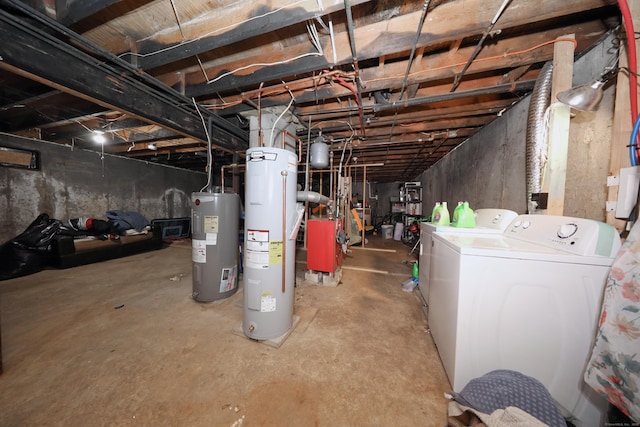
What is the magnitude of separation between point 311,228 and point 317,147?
1137 mm

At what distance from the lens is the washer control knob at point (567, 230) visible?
1.07 m

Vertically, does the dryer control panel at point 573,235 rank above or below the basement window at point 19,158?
below

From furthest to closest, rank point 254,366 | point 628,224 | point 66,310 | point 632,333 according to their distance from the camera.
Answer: point 66,310 → point 254,366 → point 628,224 → point 632,333

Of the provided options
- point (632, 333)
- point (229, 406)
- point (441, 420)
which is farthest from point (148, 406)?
point (632, 333)

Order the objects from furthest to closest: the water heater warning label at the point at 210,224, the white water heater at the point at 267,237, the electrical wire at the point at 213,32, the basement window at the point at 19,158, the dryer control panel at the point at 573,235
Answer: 1. the basement window at the point at 19,158
2. the water heater warning label at the point at 210,224
3. the white water heater at the point at 267,237
4. the electrical wire at the point at 213,32
5. the dryer control panel at the point at 573,235

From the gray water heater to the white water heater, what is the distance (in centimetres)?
82

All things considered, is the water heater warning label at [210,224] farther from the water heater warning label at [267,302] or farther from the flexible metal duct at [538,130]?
the flexible metal duct at [538,130]

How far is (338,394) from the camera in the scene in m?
1.22

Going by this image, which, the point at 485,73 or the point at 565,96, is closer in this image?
the point at 565,96

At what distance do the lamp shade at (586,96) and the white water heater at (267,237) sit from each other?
6.01ft

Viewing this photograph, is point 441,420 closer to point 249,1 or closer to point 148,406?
point 148,406

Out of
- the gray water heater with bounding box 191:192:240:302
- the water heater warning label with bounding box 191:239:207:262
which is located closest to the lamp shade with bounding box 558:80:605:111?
the gray water heater with bounding box 191:192:240:302

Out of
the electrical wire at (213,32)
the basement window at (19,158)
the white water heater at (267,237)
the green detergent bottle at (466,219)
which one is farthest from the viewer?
the basement window at (19,158)

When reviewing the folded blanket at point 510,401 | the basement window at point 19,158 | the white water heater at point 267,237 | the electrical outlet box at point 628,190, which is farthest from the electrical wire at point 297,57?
the basement window at point 19,158
